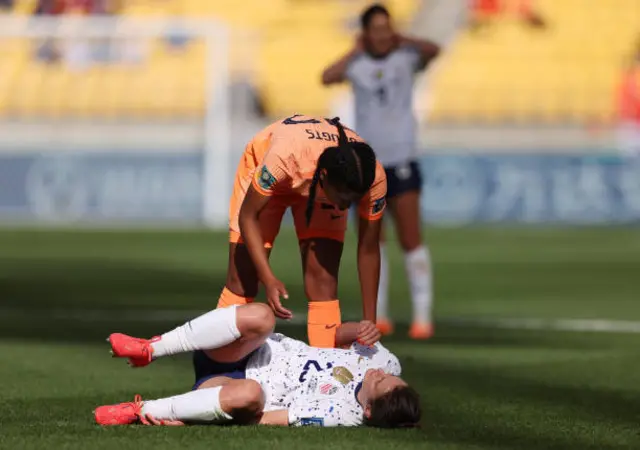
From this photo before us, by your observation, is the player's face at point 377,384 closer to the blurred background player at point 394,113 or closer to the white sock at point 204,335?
the white sock at point 204,335

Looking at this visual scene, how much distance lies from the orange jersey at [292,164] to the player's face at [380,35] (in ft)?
11.2

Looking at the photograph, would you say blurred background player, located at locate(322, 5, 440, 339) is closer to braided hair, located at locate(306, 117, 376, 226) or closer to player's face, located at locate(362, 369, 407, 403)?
braided hair, located at locate(306, 117, 376, 226)

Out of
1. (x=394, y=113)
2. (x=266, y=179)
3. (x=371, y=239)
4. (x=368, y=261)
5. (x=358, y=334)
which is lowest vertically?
(x=358, y=334)

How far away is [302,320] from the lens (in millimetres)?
11961

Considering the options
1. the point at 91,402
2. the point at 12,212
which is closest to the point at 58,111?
the point at 12,212

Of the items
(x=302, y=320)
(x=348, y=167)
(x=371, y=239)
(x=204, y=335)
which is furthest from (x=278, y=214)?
(x=302, y=320)

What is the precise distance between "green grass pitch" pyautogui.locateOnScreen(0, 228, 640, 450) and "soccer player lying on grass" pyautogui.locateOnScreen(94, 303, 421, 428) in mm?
110

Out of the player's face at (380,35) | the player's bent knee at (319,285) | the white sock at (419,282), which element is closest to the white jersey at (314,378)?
the player's bent knee at (319,285)

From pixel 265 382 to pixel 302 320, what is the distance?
5.15 meters

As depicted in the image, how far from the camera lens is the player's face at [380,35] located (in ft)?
36.4

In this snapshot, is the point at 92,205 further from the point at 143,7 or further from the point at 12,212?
the point at 143,7

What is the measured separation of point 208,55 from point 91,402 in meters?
19.7

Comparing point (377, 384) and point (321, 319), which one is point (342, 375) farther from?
point (321, 319)

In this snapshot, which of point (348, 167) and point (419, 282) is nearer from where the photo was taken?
point (348, 167)
